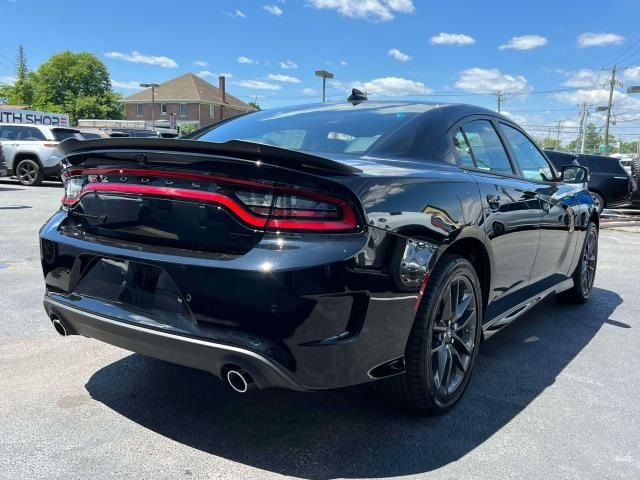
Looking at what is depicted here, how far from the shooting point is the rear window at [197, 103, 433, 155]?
2.97m

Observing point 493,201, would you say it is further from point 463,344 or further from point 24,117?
point 24,117

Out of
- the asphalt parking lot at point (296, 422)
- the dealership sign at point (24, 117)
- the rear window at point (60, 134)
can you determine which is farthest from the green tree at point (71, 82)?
the asphalt parking lot at point (296, 422)

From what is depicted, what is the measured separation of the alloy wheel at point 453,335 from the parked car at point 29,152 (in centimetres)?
1420

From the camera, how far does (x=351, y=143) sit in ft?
9.62

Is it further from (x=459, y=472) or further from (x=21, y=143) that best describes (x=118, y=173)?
(x=21, y=143)

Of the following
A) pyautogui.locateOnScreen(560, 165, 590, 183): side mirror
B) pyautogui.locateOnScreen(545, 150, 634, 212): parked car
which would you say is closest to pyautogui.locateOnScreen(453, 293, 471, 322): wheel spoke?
pyautogui.locateOnScreen(560, 165, 590, 183): side mirror

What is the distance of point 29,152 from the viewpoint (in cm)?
1491

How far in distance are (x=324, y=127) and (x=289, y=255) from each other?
1.31m

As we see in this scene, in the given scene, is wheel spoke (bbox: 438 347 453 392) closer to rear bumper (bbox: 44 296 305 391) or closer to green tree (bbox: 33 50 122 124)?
rear bumper (bbox: 44 296 305 391)

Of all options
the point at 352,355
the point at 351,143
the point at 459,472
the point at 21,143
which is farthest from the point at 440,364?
the point at 21,143

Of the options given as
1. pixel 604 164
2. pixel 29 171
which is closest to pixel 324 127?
pixel 604 164

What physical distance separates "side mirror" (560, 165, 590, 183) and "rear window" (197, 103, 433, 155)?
1963mm

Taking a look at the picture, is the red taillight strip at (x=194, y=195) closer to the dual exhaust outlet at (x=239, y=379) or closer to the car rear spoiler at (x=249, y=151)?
the car rear spoiler at (x=249, y=151)

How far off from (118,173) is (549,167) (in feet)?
11.1
